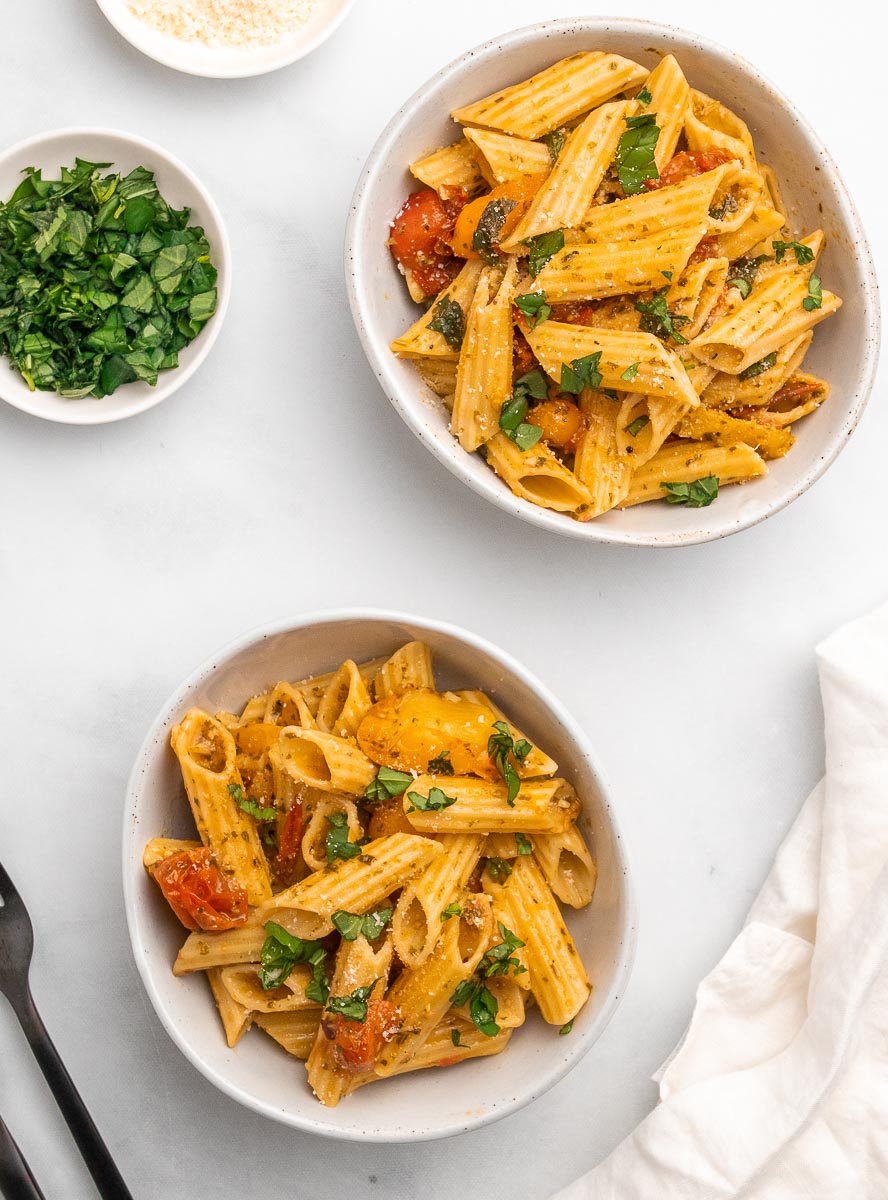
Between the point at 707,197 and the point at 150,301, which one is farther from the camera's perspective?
the point at 150,301

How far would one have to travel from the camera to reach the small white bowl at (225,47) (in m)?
2.20

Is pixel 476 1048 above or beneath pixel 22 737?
beneath

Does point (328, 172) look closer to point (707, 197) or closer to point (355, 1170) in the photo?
point (707, 197)

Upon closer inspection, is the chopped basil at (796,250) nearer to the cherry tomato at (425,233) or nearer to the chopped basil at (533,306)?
the chopped basil at (533,306)

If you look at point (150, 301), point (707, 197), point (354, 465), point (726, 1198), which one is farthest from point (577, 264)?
point (726, 1198)

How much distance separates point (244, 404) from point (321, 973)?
1.18 m

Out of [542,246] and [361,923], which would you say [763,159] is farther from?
[361,923]

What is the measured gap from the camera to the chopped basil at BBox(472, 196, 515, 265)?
79.7 inches

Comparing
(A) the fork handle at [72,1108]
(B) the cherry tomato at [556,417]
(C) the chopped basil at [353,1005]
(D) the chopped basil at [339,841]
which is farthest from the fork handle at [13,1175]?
(B) the cherry tomato at [556,417]

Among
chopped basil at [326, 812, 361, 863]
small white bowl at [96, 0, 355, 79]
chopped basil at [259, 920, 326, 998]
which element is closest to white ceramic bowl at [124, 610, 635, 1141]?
chopped basil at [259, 920, 326, 998]

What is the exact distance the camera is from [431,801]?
6.28 feet

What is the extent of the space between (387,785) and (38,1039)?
93cm

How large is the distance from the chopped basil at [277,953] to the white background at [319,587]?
1.71 ft

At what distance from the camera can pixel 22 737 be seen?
7.57ft
